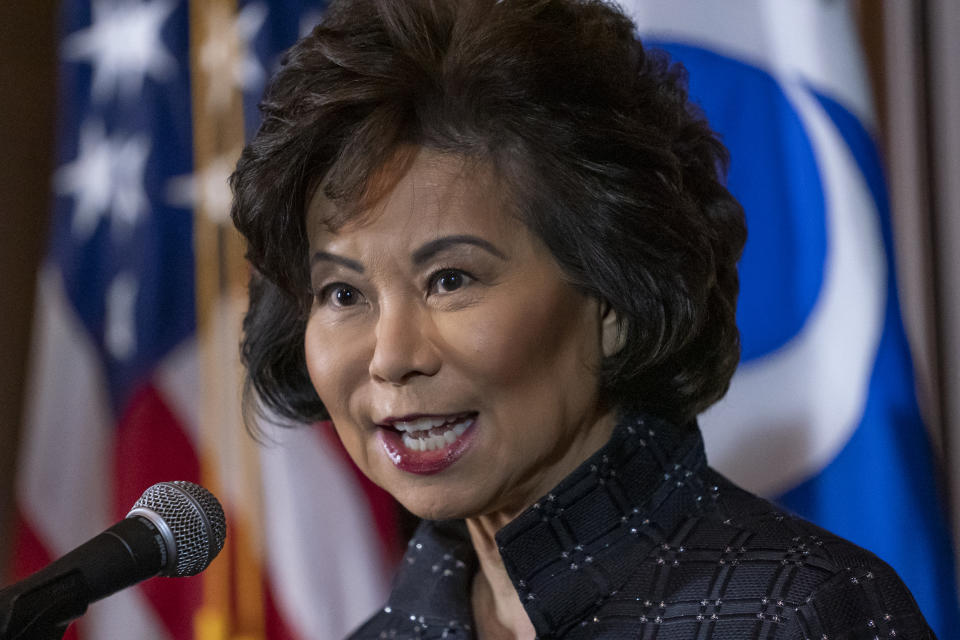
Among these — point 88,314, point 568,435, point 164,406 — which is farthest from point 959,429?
point 88,314

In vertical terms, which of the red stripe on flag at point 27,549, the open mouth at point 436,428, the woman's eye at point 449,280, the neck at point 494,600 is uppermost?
the woman's eye at point 449,280

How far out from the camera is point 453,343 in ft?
3.57

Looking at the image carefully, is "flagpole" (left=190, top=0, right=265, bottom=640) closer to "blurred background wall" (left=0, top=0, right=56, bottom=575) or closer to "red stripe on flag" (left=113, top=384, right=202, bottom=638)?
"red stripe on flag" (left=113, top=384, right=202, bottom=638)

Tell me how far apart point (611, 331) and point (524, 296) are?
15 centimetres

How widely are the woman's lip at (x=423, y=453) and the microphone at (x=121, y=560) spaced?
27cm

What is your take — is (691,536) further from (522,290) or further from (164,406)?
(164,406)

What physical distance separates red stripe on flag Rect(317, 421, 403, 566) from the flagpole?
0.16m

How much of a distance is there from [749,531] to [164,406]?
4.48ft

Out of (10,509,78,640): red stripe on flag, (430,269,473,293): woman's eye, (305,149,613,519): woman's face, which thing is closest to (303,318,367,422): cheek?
(305,149,613,519): woman's face

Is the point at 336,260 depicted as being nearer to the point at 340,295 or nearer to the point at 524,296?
the point at 340,295

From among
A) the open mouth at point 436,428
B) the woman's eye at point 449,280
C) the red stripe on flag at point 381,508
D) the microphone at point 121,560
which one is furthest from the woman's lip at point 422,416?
the red stripe on flag at point 381,508

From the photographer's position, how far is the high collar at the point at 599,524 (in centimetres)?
114

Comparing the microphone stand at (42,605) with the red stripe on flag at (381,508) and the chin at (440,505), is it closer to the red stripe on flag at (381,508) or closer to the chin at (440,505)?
the chin at (440,505)

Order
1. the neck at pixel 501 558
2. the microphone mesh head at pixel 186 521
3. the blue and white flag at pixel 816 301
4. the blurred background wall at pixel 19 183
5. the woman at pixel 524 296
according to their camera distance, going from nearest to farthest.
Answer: the microphone mesh head at pixel 186 521 → the woman at pixel 524 296 → the neck at pixel 501 558 → the blue and white flag at pixel 816 301 → the blurred background wall at pixel 19 183
